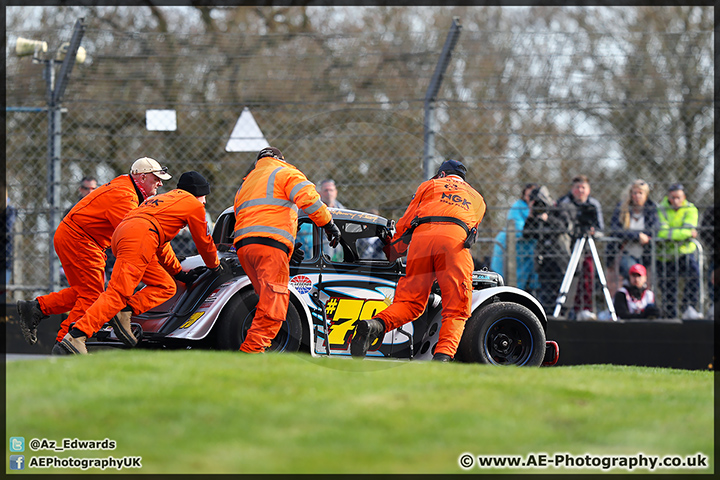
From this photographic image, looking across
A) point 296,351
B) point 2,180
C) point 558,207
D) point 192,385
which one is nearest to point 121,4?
point 2,180

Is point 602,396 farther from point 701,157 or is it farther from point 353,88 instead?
point 701,157

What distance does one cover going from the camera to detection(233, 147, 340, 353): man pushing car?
7.00 m

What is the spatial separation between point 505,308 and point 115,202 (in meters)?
3.85

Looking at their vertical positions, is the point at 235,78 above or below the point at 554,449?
above

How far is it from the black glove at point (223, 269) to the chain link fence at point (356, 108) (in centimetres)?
311

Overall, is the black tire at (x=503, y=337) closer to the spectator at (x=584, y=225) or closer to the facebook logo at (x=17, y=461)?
the spectator at (x=584, y=225)

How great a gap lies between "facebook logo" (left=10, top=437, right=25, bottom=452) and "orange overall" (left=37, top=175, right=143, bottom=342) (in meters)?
3.94

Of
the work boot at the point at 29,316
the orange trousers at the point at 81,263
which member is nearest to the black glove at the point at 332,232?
the orange trousers at the point at 81,263

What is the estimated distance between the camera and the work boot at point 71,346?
7074 mm

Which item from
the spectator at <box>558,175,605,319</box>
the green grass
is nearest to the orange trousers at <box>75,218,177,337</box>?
the green grass

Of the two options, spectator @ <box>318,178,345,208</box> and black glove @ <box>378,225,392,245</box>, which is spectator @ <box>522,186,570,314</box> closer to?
spectator @ <box>318,178,345,208</box>

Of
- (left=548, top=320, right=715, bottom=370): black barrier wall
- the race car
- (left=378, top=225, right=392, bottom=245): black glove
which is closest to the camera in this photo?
the race car

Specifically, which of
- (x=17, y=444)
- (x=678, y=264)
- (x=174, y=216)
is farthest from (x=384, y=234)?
(x=17, y=444)

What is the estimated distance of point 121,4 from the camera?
20.5 metres
